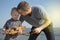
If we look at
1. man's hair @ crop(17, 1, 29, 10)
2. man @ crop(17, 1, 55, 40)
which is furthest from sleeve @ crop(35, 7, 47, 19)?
man's hair @ crop(17, 1, 29, 10)

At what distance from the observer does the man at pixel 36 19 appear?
181 centimetres

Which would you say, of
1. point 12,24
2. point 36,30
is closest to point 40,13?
point 36,30

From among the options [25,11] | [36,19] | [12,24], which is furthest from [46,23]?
[12,24]

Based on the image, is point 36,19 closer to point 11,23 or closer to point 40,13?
point 40,13

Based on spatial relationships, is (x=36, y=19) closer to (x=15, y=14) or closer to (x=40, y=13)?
(x=40, y=13)

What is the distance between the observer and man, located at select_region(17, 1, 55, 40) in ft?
5.95

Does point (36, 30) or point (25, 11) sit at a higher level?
point (25, 11)

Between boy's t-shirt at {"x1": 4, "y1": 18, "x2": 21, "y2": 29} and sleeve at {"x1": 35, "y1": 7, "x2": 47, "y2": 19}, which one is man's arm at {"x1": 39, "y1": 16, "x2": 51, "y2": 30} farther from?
boy's t-shirt at {"x1": 4, "y1": 18, "x2": 21, "y2": 29}

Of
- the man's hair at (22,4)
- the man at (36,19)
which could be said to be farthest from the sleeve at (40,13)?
the man's hair at (22,4)

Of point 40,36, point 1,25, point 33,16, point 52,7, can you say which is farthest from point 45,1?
point 1,25

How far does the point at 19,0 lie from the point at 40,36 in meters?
0.41

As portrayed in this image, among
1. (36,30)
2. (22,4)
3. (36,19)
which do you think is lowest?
(36,30)

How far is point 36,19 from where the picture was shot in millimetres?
1836

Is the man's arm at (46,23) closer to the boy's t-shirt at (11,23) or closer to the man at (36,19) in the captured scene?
the man at (36,19)
